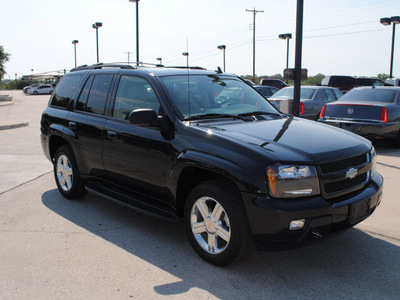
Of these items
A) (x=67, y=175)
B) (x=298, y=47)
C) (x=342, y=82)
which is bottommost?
(x=67, y=175)

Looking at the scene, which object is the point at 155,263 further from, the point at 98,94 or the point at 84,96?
the point at 84,96

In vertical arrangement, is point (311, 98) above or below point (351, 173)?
above

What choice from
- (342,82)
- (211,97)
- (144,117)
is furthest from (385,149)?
(342,82)

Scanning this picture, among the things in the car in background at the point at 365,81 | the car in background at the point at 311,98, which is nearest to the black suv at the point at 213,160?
the car in background at the point at 311,98

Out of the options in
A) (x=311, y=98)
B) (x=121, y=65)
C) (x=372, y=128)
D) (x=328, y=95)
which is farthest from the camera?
(x=328, y=95)

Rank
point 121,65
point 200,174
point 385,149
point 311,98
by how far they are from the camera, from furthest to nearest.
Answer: point 311,98 → point 385,149 → point 121,65 → point 200,174

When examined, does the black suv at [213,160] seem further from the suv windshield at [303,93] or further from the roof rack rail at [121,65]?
the suv windshield at [303,93]

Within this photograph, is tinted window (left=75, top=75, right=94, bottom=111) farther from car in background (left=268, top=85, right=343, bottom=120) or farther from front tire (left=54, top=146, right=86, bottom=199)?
car in background (left=268, top=85, right=343, bottom=120)

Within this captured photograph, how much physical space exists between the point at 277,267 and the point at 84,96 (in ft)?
11.1

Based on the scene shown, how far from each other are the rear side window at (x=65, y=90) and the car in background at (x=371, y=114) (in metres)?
6.47

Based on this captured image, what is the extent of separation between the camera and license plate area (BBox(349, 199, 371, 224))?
355 centimetres

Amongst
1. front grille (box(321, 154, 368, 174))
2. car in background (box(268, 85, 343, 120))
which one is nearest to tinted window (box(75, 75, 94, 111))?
front grille (box(321, 154, 368, 174))

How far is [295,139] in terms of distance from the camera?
12.6ft

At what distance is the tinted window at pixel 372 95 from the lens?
1030cm
